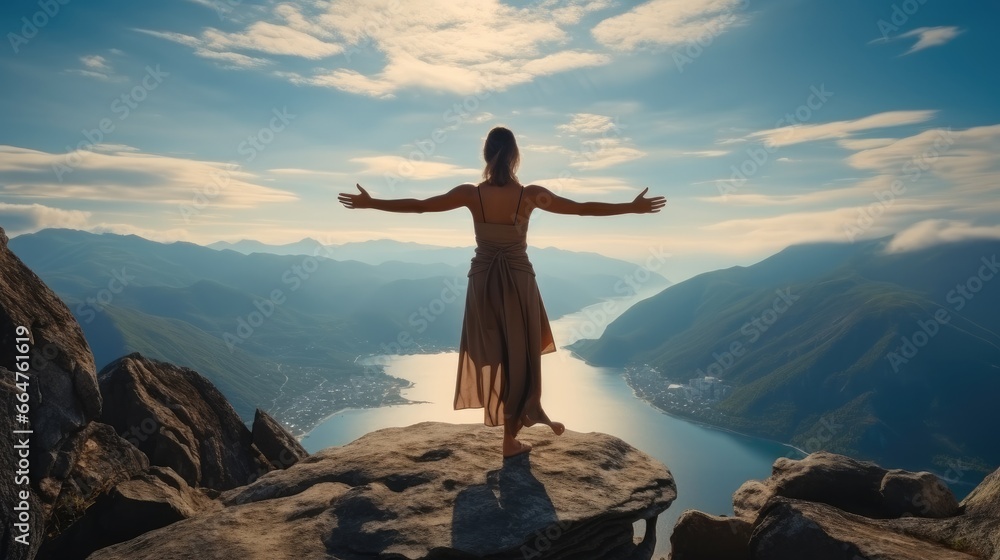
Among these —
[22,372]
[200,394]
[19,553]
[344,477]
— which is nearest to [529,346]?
[344,477]

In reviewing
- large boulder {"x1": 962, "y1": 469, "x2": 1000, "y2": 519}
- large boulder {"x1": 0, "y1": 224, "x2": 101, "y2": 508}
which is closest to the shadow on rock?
large boulder {"x1": 962, "y1": 469, "x2": 1000, "y2": 519}

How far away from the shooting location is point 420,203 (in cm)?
971

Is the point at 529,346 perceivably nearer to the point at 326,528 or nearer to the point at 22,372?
the point at 326,528

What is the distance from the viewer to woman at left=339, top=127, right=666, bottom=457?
31.4ft

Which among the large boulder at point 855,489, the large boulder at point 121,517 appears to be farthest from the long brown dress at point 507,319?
A: the large boulder at point 121,517

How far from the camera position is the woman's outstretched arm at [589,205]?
378 inches

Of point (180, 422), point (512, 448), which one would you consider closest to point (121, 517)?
point (180, 422)

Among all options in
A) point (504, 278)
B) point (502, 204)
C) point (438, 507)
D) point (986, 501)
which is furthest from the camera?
point (504, 278)

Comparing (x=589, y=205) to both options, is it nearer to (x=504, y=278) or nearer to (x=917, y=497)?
(x=504, y=278)

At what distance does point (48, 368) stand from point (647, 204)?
10.6 metres

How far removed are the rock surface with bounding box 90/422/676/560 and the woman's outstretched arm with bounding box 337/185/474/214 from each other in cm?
430

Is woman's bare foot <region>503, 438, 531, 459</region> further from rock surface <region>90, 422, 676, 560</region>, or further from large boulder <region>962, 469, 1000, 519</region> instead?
large boulder <region>962, 469, 1000, 519</region>

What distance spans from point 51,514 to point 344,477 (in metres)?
4.37

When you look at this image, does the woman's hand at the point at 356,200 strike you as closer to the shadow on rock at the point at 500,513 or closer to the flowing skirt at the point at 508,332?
the flowing skirt at the point at 508,332
